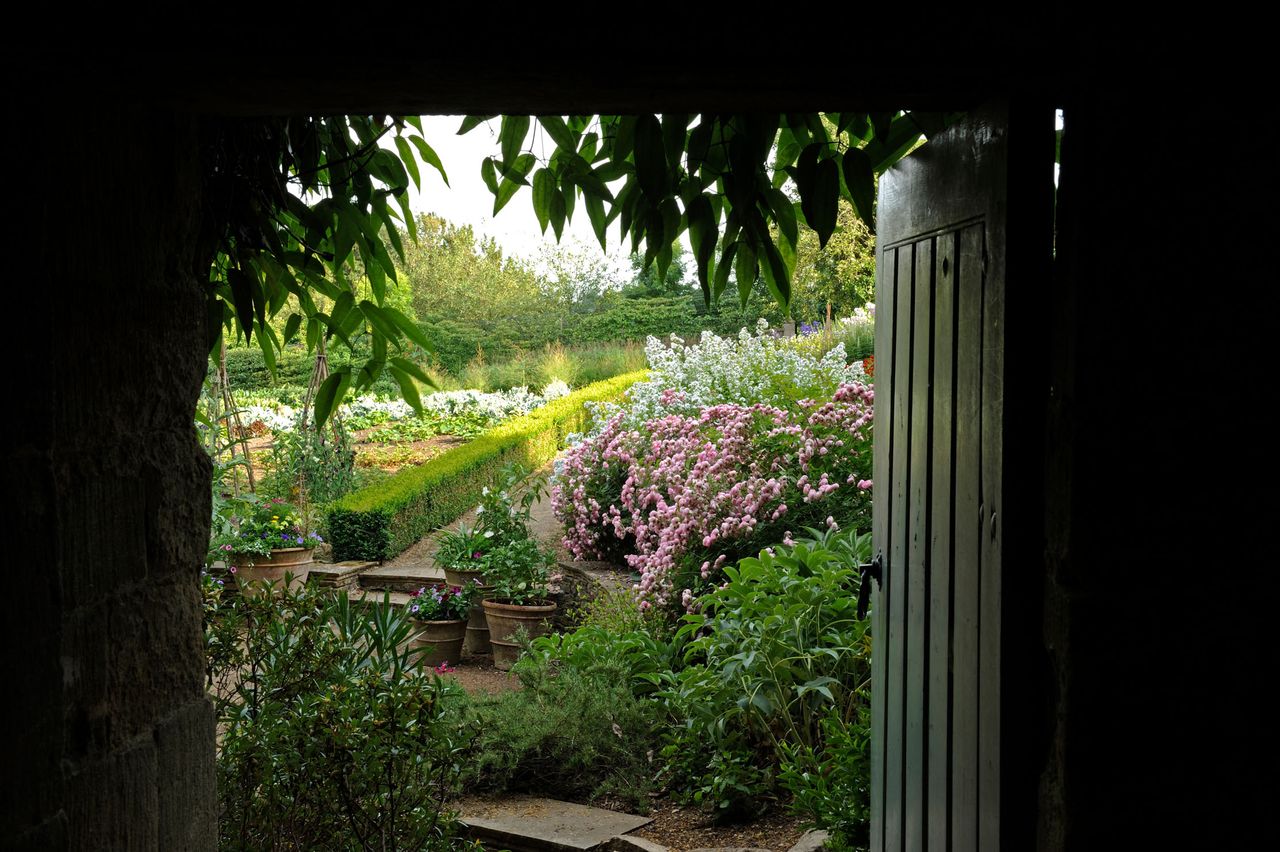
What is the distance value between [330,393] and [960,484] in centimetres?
129

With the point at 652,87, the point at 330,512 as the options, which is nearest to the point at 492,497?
the point at 330,512

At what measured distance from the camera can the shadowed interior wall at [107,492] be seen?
1.34 m

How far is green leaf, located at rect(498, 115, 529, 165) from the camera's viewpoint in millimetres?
1949

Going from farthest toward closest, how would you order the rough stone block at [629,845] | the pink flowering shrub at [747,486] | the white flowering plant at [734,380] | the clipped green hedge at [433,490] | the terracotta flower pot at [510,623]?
the clipped green hedge at [433,490], the white flowering plant at [734,380], the terracotta flower pot at [510,623], the pink flowering shrub at [747,486], the rough stone block at [629,845]

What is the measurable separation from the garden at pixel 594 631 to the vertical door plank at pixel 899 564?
1013mm

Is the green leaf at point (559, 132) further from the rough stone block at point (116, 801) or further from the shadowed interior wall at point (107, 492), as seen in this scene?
the rough stone block at point (116, 801)

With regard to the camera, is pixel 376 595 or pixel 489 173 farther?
pixel 376 595

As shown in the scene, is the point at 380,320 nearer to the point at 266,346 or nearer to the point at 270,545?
the point at 266,346

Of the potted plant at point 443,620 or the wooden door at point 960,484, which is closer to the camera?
the wooden door at point 960,484

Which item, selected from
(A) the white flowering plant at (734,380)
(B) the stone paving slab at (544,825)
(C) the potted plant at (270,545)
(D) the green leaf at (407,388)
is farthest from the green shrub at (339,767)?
(C) the potted plant at (270,545)

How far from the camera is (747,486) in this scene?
223 inches

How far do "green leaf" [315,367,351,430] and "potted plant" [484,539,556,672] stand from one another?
14.9 ft

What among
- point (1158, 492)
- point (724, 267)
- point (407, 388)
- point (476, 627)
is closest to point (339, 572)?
point (476, 627)

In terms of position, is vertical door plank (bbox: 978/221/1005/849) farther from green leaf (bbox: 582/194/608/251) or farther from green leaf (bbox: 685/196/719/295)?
green leaf (bbox: 582/194/608/251)
